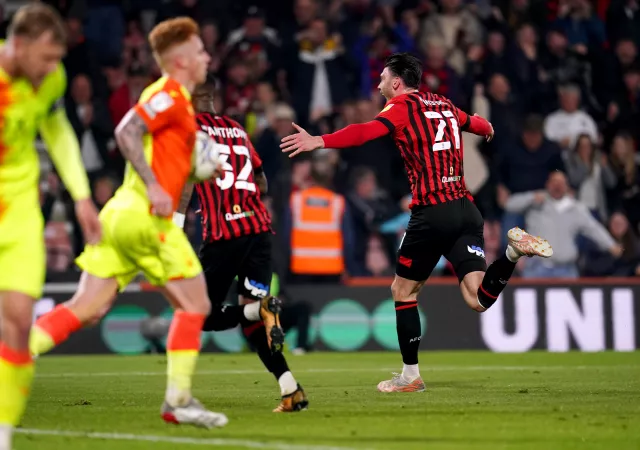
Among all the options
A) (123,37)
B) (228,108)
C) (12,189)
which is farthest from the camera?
(123,37)

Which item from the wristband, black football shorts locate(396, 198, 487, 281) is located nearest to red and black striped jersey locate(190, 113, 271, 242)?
the wristband

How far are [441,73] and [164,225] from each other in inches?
479

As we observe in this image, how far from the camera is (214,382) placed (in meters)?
10.9

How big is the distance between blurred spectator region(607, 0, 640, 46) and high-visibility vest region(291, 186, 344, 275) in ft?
22.0

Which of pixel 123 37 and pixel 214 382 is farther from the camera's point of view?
pixel 123 37

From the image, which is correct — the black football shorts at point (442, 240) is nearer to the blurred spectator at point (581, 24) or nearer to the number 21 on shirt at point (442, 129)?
the number 21 on shirt at point (442, 129)

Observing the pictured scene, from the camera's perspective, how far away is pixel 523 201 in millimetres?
17016

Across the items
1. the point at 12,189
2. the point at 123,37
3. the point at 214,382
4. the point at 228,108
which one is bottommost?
the point at 214,382

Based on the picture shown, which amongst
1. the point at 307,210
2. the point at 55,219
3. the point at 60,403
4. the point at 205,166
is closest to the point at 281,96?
the point at 307,210

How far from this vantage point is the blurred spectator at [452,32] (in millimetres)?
19375

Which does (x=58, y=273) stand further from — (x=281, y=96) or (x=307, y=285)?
(x=281, y=96)

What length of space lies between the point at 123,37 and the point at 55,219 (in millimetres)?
3425

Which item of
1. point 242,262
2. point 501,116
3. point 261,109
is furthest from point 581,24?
point 242,262

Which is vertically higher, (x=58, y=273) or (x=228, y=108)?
(x=228, y=108)
